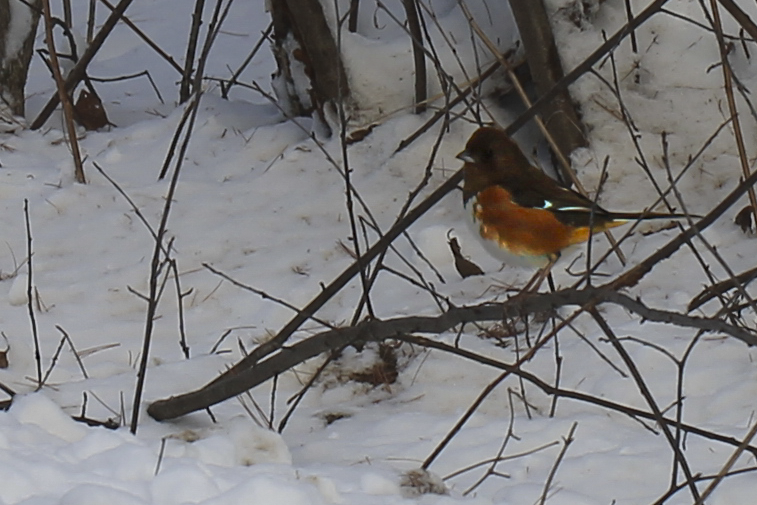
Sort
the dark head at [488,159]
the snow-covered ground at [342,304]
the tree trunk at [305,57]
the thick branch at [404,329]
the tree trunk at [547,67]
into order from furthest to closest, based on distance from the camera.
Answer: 1. the tree trunk at [305,57]
2. the tree trunk at [547,67]
3. the dark head at [488,159]
4. the snow-covered ground at [342,304]
5. the thick branch at [404,329]

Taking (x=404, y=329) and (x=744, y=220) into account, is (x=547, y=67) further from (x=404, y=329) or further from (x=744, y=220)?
(x=404, y=329)

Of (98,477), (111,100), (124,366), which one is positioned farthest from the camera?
(111,100)

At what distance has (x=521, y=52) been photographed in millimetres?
4836

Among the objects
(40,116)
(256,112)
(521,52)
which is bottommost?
(40,116)

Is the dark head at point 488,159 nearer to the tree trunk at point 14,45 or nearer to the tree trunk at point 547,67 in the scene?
the tree trunk at point 547,67

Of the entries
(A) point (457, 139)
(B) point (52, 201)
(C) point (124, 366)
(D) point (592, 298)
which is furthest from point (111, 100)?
(D) point (592, 298)

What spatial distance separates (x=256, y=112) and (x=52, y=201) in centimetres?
133

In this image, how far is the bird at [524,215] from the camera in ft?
11.0

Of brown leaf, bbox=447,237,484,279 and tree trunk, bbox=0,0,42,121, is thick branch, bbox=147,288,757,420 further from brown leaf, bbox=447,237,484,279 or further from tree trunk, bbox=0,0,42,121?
tree trunk, bbox=0,0,42,121

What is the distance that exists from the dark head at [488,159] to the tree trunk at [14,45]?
314 cm

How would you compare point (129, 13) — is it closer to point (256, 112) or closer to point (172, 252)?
point (256, 112)

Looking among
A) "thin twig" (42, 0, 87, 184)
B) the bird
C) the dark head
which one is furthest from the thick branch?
"thin twig" (42, 0, 87, 184)

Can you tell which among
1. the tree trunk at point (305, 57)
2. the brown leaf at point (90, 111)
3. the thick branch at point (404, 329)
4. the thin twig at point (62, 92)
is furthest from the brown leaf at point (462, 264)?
the brown leaf at point (90, 111)

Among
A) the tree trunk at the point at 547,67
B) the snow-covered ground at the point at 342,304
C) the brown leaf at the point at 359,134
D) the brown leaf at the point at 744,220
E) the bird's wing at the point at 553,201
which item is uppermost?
the tree trunk at the point at 547,67
